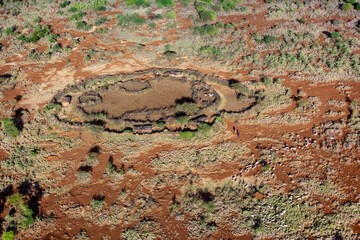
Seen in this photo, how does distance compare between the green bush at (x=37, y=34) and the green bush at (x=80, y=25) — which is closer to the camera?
the green bush at (x=37, y=34)

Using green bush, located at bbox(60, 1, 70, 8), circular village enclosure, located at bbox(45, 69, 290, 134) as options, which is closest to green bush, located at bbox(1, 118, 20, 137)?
circular village enclosure, located at bbox(45, 69, 290, 134)

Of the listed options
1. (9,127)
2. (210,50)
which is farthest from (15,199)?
(210,50)

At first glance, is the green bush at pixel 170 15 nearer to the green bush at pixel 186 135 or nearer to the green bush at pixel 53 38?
the green bush at pixel 53 38

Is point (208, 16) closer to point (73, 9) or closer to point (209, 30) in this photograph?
point (209, 30)

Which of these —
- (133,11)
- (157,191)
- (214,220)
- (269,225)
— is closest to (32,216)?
(157,191)

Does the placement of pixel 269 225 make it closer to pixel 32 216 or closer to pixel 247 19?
pixel 32 216

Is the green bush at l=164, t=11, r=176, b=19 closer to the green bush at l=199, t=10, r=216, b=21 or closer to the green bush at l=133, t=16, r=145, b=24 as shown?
the green bush at l=133, t=16, r=145, b=24

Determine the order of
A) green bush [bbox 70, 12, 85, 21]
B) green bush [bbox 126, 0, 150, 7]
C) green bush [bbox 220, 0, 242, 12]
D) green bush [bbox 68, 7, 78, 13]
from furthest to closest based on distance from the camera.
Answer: green bush [bbox 126, 0, 150, 7]
green bush [bbox 68, 7, 78, 13]
green bush [bbox 220, 0, 242, 12]
green bush [bbox 70, 12, 85, 21]

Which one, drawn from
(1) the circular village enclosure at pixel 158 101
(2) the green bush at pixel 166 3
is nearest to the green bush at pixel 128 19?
(2) the green bush at pixel 166 3
